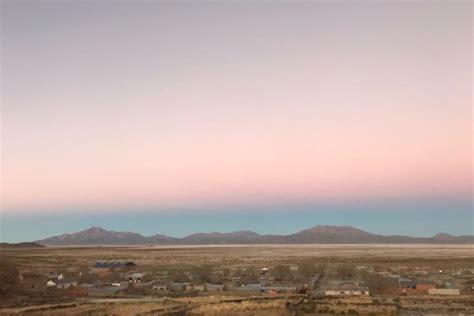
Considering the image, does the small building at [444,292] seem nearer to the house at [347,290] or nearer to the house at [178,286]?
the house at [347,290]

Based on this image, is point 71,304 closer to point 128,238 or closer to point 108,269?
point 108,269

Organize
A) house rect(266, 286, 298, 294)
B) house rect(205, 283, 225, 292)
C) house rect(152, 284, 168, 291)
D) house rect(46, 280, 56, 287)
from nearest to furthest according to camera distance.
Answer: house rect(266, 286, 298, 294), house rect(205, 283, 225, 292), house rect(152, 284, 168, 291), house rect(46, 280, 56, 287)

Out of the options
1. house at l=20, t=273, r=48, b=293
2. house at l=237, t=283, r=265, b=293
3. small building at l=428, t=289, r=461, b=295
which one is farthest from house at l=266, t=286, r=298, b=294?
house at l=20, t=273, r=48, b=293

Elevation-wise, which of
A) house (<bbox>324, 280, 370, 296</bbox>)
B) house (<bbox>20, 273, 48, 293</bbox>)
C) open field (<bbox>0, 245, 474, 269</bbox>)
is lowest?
open field (<bbox>0, 245, 474, 269</bbox>)

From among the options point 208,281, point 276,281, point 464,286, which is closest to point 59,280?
point 208,281

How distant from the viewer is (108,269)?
164 feet

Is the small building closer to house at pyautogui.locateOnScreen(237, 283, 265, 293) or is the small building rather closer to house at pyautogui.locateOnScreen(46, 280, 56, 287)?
house at pyautogui.locateOnScreen(237, 283, 265, 293)

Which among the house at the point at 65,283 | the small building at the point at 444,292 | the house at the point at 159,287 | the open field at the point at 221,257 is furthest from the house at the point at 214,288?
the open field at the point at 221,257

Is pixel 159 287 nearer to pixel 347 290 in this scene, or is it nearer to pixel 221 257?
pixel 347 290

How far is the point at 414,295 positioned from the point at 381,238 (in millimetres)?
155388

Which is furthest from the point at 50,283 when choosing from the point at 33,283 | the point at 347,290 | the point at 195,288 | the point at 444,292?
the point at 444,292

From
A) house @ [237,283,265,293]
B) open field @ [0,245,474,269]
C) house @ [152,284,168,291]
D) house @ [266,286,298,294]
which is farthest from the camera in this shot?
open field @ [0,245,474,269]

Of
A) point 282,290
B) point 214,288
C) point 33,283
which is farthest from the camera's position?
point 33,283

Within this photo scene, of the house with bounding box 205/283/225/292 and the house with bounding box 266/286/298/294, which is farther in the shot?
the house with bounding box 205/283/225/292
